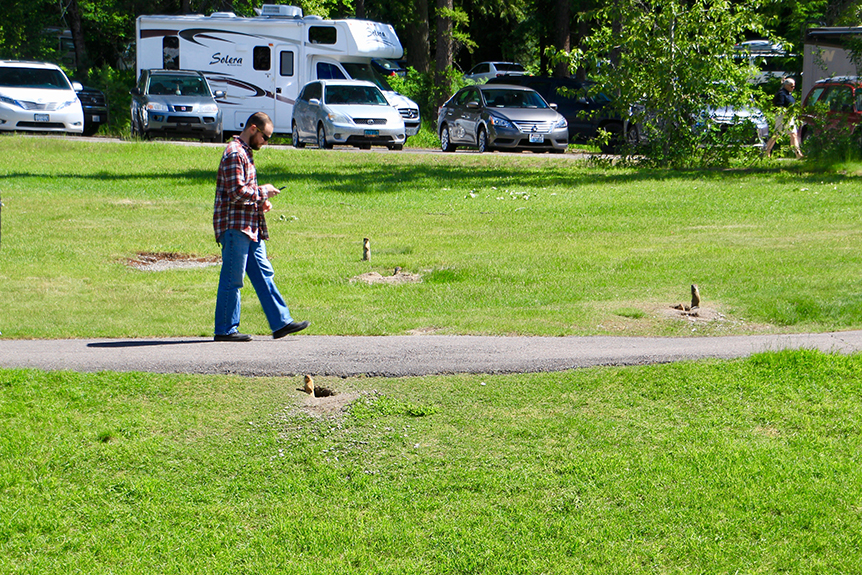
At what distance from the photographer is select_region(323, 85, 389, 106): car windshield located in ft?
84.1

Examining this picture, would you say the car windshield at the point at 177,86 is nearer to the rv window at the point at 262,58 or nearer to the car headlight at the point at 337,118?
the rv window at the point at 262,58

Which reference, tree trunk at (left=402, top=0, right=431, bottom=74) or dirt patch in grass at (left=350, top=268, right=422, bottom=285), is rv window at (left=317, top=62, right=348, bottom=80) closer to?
tree trunk at (left=402, top=0, right=431, bottom=74)

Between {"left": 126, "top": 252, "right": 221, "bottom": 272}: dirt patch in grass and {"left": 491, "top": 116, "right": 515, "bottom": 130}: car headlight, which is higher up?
{"left": 491, "top": 116, "right": 515, "bottom": 130}: car headlight

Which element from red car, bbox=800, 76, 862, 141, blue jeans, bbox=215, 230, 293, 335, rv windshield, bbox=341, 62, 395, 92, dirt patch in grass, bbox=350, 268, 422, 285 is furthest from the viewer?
rv windshield, bbox=341, 62, 395, 92

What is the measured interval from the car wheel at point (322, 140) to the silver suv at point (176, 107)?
3124 millimetres

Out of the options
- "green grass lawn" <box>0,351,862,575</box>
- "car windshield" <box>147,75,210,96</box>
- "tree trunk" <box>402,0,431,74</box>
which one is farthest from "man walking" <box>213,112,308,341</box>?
"tree trunk" <box>402,0,431,74</box>

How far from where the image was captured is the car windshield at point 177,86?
88.4 ft

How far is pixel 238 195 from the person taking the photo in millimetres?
8211

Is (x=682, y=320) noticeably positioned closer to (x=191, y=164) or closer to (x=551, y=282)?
(x=551, y=282)

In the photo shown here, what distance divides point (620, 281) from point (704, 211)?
17.6ft

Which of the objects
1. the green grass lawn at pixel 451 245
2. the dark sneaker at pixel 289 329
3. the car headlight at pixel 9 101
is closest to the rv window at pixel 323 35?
the green grass lawn at pixel 451 245

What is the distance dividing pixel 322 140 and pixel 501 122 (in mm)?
4307

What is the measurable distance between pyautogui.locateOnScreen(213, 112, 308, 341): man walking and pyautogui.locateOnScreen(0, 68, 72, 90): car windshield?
66.5ft

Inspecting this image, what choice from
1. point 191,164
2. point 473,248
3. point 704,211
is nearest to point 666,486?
point 473,248
